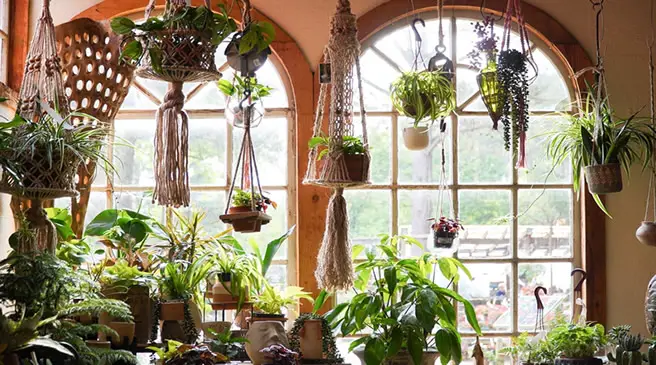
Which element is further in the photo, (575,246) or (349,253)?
(575,246)

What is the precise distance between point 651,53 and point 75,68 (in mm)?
2897

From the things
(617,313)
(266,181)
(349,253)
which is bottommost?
(617,313)

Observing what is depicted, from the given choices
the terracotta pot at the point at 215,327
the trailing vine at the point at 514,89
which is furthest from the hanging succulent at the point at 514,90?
the terracotta pot at the point at 215,327

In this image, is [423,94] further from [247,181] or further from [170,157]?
[170,157]

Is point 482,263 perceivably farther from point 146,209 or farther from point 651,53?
point 146,209

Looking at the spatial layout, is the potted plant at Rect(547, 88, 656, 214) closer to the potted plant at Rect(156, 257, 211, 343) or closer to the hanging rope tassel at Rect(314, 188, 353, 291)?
the hanging rope tassel at Rect(314, 188, 353, 291)

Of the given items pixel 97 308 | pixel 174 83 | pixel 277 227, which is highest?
pixel 174 83

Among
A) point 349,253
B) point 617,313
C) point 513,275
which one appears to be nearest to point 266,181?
point 349,253

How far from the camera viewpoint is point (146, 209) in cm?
463

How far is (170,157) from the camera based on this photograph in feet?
10.7

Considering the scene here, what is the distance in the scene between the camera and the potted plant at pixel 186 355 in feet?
10.3

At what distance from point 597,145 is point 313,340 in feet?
5.25

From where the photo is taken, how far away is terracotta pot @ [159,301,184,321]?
12.0 feet

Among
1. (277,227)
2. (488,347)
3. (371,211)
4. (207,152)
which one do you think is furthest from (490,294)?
(207,152)
